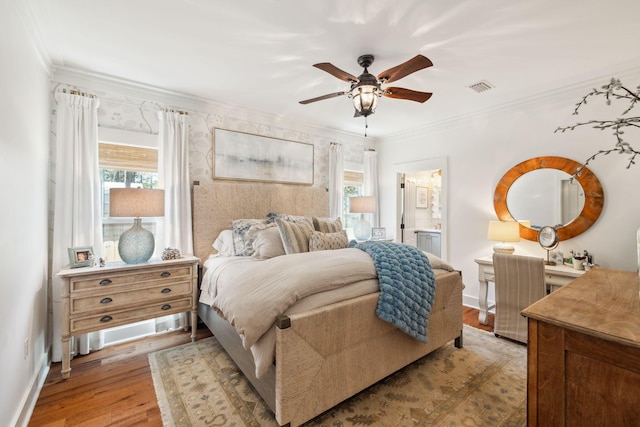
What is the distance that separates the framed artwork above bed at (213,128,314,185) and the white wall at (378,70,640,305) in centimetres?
171

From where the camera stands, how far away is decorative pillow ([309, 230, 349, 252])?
292 centimetres

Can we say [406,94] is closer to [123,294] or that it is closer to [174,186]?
[174,186]

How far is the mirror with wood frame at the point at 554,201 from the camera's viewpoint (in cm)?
288

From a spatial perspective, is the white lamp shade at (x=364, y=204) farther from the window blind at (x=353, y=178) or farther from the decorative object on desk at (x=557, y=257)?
the decorative object on desk at (x=557, y=257)

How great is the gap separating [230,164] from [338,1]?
91.2 inches

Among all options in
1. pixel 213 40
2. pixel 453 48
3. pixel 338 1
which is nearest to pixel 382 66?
pixel 453 48

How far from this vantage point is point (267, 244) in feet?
9.53

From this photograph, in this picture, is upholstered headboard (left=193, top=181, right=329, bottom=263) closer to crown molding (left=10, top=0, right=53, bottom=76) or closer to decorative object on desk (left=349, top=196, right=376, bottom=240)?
decorative object on desk (left=349, top=196, right=376, bottom=240)

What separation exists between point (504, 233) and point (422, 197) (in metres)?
2.62

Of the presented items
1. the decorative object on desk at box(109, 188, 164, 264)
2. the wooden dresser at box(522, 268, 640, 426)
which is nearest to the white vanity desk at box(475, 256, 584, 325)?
the wooden dresser at box(522, 268, 640, 426)

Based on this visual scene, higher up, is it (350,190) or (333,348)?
(350,190)

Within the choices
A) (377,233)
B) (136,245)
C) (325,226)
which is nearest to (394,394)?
(325,226)

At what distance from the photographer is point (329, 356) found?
1730mm

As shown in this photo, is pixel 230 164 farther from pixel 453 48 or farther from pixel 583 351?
pixel 583 351
